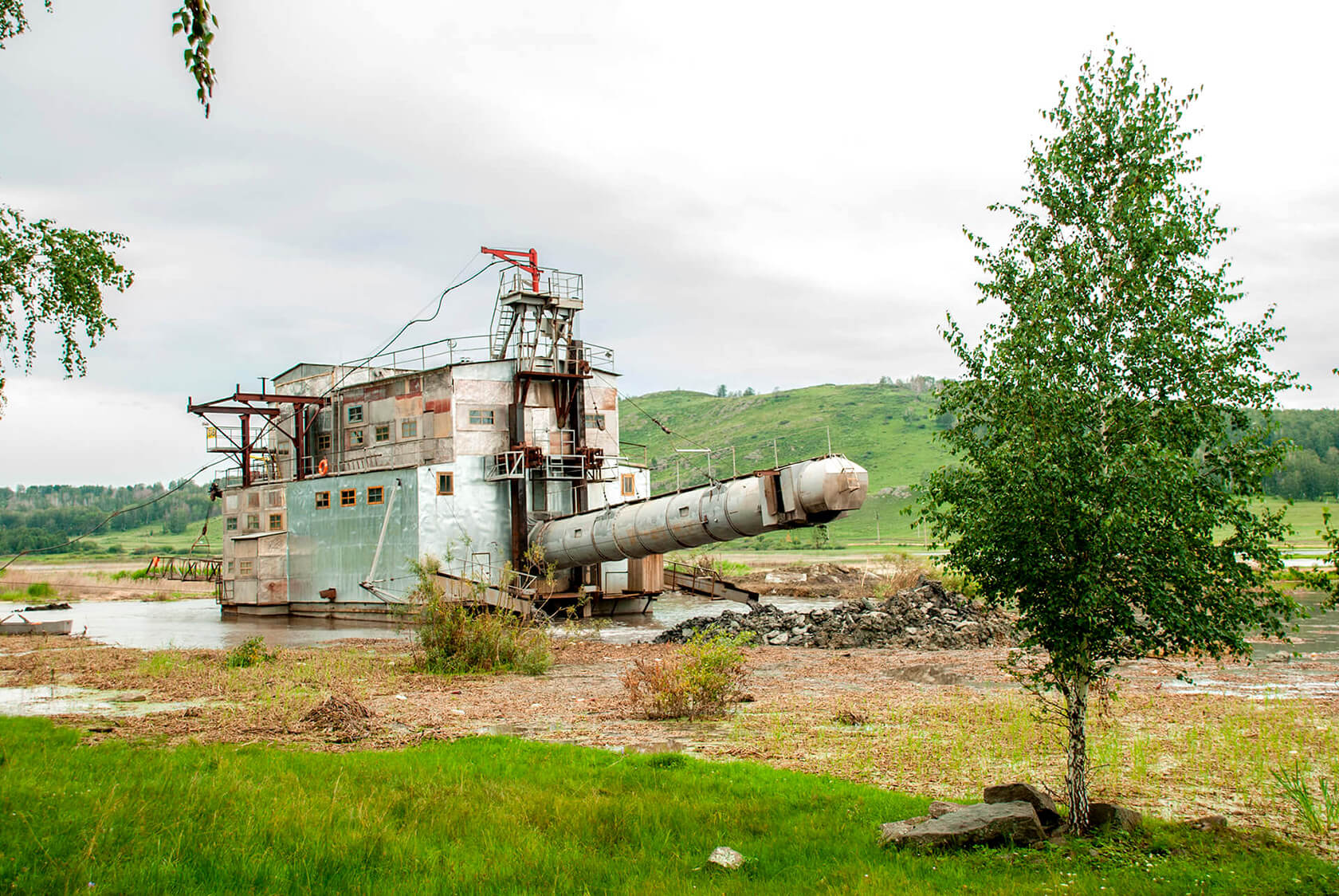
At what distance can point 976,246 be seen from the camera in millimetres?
10391

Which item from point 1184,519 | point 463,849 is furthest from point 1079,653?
point 463,849

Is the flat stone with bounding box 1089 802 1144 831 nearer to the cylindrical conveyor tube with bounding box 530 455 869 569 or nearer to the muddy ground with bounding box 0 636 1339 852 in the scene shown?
the muddy ground with bounding box 0 636 1339 852

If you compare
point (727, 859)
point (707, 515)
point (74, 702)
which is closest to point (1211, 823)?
point (727, 859)

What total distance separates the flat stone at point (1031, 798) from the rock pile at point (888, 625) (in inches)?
680

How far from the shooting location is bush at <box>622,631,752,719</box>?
1544 centimetres

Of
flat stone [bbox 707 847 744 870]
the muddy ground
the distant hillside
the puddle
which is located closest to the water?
the muddy ground

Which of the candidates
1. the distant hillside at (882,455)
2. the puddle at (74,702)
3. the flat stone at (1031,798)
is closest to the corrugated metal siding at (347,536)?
the puddle at (74,702)

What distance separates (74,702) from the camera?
17000mm

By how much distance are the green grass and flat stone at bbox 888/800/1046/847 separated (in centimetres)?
19

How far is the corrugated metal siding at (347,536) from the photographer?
35.8 metres

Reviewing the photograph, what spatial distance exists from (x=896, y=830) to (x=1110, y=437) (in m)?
4.00

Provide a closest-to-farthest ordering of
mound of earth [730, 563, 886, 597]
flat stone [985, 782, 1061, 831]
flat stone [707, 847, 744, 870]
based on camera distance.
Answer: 1. flat stone [707, 847, 744, 870]
2. flat stone [985, 782, 1061, 831]
3. mound of earth [730, 563, 886, 597]

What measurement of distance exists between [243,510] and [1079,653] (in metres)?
42.7

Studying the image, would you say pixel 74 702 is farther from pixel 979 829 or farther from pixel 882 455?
pixel 882 455
